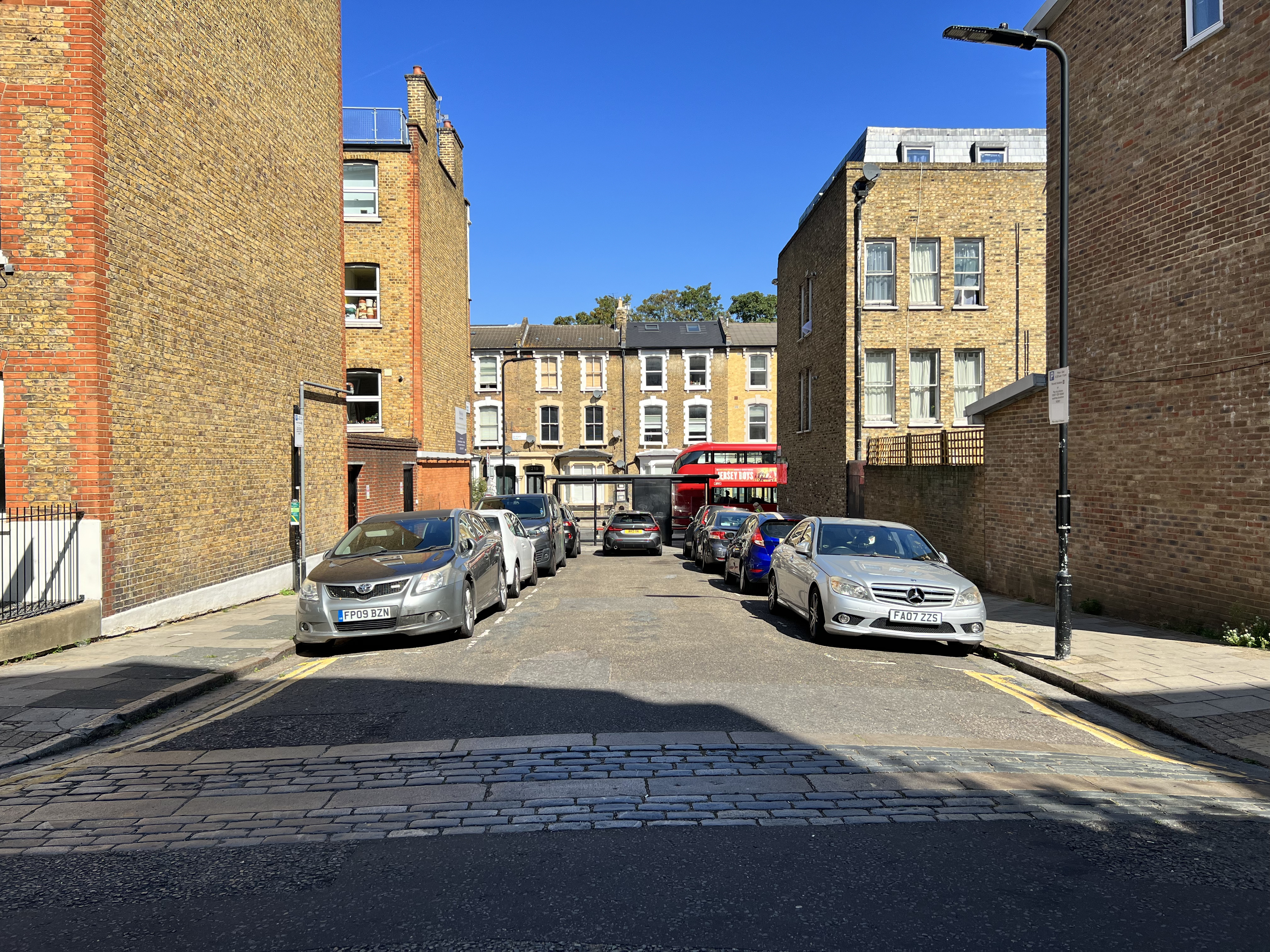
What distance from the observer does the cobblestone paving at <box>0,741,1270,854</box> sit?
4676 millimetres

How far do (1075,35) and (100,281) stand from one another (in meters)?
14.0

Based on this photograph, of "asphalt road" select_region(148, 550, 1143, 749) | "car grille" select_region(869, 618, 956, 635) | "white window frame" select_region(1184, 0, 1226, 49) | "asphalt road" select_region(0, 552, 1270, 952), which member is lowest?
"asphalt road" select_region(148, 550, 1143, 749)

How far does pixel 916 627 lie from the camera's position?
32.1 feet

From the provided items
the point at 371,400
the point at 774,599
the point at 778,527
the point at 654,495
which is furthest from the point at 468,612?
the point at 654,495

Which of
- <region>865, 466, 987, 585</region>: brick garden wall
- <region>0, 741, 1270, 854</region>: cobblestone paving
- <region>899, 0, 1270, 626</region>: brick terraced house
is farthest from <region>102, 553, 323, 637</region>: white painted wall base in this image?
<region>899, 0, 1270, 626</region>: brick terraced house

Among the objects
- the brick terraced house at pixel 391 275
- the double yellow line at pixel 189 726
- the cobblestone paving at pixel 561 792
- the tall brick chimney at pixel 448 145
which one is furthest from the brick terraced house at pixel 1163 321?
the tall brick chimney at pixel 448 145

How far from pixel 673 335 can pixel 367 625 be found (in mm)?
42097

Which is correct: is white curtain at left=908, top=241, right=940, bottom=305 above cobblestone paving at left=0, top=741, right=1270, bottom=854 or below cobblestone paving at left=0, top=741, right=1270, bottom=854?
above

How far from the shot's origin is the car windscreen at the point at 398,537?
11.0 meters

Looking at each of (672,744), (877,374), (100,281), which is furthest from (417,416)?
(672,744)

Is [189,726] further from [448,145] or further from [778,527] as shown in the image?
[448,145]

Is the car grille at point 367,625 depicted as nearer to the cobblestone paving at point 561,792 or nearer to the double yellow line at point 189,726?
the double yellow line at point 189,726

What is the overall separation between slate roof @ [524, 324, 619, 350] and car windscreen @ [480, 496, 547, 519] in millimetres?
28660

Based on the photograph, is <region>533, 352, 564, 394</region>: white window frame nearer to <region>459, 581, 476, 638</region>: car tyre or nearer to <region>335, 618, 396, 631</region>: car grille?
<region>459, 581, 476, 638</region>: car tyre
